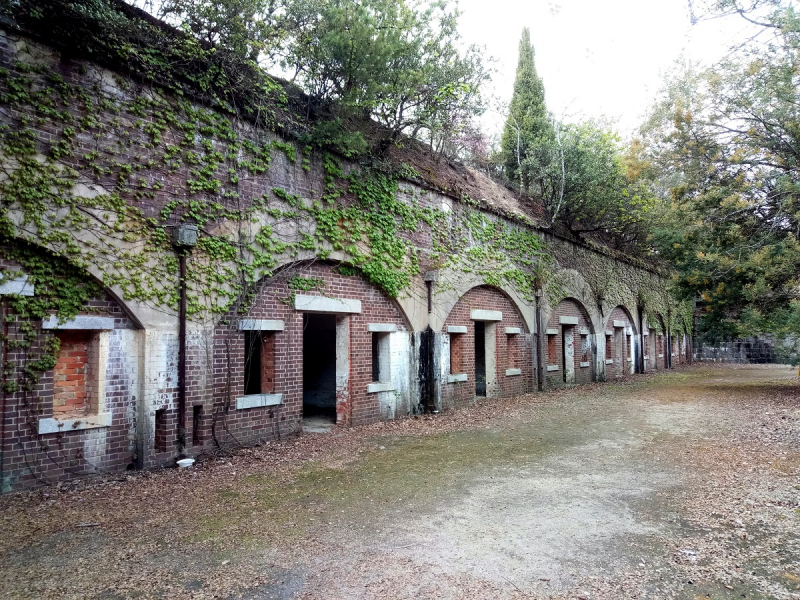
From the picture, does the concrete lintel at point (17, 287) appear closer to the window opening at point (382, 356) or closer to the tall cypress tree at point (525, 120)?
the window opening at point (382, 356)

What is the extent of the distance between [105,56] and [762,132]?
1307cm

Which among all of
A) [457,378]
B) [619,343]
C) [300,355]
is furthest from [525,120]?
[300,355]

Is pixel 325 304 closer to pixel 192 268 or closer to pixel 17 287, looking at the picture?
pixel 192 268

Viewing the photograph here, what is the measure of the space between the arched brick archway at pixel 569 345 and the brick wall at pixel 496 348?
121 centimetres

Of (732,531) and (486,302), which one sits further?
(486,302)

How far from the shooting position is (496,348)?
44.9 ft

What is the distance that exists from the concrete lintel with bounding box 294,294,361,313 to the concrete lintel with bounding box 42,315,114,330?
288cm

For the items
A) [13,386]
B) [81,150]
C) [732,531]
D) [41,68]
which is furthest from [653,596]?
[41,68]

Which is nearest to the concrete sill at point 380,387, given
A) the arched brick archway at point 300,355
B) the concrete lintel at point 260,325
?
the arched brick archway at point 300,355

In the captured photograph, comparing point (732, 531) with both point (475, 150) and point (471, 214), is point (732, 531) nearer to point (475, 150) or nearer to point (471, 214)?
point (471, 214)

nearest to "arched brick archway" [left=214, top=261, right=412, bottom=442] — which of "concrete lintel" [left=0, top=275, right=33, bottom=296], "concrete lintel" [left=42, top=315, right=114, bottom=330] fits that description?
"concrete lintel" [left=42, top=315, right=114, bottom=330]

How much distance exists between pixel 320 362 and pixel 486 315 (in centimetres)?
415

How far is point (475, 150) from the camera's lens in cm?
2014

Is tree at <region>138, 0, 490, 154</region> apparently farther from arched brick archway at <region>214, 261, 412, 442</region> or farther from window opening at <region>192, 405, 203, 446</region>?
window opening at <region>192, 405, 203, 446</region>
